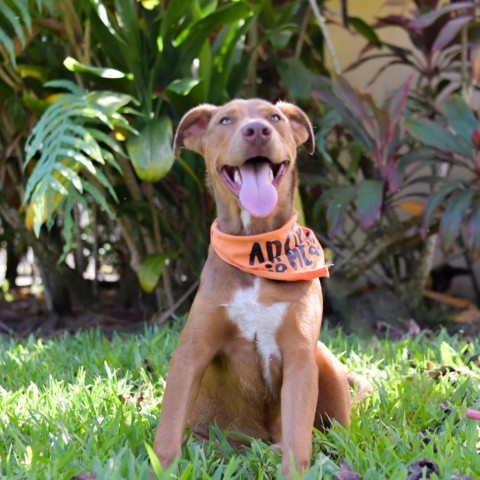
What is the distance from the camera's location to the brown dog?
239cm

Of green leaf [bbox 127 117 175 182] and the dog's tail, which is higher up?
green leaf [bbox 127 117 175 182]

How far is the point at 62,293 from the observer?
Result: 18.3ft

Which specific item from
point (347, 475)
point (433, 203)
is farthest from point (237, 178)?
point (433, 203)

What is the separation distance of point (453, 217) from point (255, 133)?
2.16m

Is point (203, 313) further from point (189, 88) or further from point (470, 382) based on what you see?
point (189, 88)

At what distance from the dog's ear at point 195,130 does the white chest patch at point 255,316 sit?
2.26ft

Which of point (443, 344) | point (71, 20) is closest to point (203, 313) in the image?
point (443, 344)

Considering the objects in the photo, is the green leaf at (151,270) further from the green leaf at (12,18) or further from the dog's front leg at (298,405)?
the dog's front leg at (298,405)

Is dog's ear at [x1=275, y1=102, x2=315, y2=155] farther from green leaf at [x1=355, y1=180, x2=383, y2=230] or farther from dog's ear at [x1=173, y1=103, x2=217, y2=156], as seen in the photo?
green leaf at [x1=355, y1=180, x2=383, y2=230]

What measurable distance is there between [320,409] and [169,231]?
2.29 metres

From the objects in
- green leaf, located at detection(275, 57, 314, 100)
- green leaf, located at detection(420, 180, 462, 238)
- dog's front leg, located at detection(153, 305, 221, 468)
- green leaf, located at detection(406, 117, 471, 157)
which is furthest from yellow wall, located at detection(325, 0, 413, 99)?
dog's front leg, located at detection(153, 305, 221, 468)

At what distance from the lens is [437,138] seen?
444 centimetres

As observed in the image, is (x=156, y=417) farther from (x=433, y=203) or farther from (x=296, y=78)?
(x=296, y=78)

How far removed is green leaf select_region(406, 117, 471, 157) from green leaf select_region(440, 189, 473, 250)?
0.84 feet
